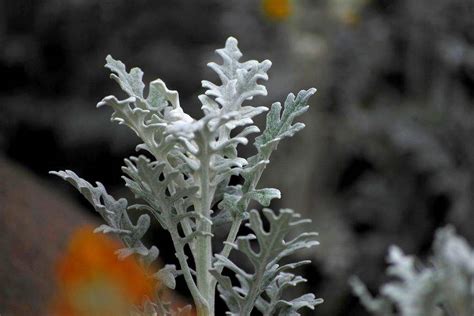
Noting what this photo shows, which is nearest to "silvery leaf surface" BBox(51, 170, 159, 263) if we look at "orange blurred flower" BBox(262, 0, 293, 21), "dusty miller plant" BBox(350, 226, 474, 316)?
"dusty miller plant" BBox(350, 226, 474, 316)

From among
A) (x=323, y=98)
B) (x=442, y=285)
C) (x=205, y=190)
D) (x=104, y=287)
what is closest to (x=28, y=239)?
(x=104, y=287)

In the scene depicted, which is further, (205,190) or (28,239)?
(28,239)

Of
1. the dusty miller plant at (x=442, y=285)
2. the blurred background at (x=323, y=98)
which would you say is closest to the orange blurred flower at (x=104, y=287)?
the dusty miller plant at (x=442, y=285)

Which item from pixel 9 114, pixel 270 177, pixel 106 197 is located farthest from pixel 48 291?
pixel 9 114

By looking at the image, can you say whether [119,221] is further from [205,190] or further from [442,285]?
[442,285]

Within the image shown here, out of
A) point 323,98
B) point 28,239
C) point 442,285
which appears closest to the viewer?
point 442,285

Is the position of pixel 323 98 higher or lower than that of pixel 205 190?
higher

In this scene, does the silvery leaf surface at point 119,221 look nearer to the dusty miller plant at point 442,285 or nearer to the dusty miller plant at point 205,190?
the dusty miller plant at point 205,190

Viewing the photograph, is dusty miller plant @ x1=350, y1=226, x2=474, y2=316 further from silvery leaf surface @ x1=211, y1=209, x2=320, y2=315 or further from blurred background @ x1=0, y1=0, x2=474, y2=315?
blurred background @ x1=0, y1=0, x2=474, y2=315

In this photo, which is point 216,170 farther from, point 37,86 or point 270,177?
point 37,86
